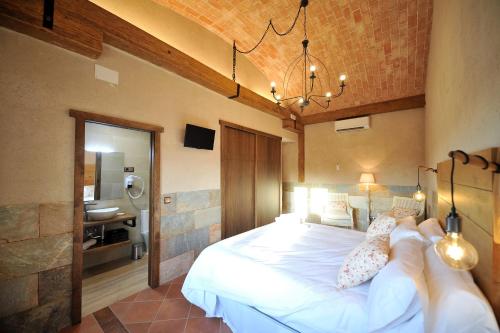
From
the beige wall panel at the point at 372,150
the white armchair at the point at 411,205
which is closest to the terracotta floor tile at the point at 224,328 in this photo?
the white armchair at the point at 411,205

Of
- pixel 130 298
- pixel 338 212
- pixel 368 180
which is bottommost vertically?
pixel 130 298

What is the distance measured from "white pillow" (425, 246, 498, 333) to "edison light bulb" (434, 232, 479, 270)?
14.2 inches

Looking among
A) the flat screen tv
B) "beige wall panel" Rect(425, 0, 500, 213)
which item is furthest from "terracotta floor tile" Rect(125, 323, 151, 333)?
"beige wall panel" Rect(425, 0, 500, 213)

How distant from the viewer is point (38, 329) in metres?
1.71

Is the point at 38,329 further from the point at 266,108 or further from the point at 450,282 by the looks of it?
the point at 266,108

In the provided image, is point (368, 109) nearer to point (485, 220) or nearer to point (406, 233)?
point (406, 233)

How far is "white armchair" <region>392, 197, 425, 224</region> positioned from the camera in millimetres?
3619

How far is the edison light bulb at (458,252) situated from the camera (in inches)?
26.4

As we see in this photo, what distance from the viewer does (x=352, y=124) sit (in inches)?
185

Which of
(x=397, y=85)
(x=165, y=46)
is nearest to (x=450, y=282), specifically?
(x=165, y=46)

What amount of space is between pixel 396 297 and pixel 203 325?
164cm

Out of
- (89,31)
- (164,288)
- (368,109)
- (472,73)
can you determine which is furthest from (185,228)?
(368,109)

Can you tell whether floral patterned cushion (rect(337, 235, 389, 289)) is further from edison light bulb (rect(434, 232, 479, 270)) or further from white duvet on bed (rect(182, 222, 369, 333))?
edison light bulb (rect(434, 232, 479, 270))

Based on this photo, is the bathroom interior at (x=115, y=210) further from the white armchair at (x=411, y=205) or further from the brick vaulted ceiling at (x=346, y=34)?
the white armchair at (x=411, y=205)
